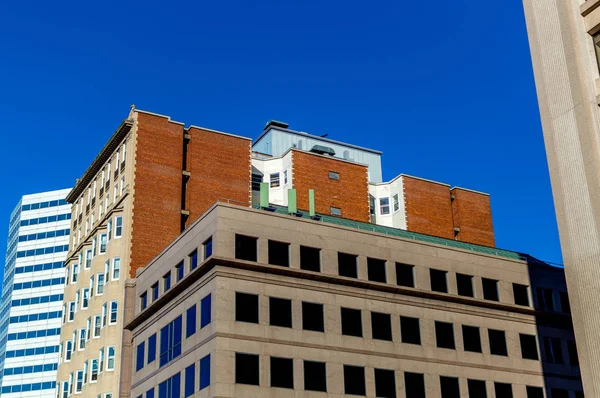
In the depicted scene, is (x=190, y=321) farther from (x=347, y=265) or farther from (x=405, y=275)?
(x=405, y=275)

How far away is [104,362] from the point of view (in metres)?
65.6

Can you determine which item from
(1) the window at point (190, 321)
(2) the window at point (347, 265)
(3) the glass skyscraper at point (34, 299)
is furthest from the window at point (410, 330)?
(3) the glass skyscraper at point (34, 299)

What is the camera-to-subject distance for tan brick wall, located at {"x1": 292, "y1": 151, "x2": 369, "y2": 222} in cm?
7962

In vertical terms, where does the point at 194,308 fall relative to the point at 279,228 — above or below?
below

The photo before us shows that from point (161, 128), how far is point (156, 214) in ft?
27.2

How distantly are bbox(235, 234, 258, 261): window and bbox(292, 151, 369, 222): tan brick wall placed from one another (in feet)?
78.2

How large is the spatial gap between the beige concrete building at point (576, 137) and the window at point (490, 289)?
99.1ft

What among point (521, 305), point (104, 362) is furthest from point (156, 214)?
point (521, 305)

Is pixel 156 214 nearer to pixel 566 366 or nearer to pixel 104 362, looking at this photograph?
pixel 104 362

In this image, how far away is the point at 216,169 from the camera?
73.5m

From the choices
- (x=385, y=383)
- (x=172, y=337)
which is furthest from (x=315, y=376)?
(x=172, y=337)

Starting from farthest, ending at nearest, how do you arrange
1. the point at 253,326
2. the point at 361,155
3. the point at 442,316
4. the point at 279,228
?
1. the point at 361,155
2. the point at 442,316
3. the point at 279,228
4. the point at 253,326

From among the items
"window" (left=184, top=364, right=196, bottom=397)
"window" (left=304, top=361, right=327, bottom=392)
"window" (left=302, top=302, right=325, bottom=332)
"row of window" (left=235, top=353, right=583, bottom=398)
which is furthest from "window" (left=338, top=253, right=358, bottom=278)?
"window" (left=184, top=364, right=196, bottom=397)

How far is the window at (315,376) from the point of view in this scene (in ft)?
171
